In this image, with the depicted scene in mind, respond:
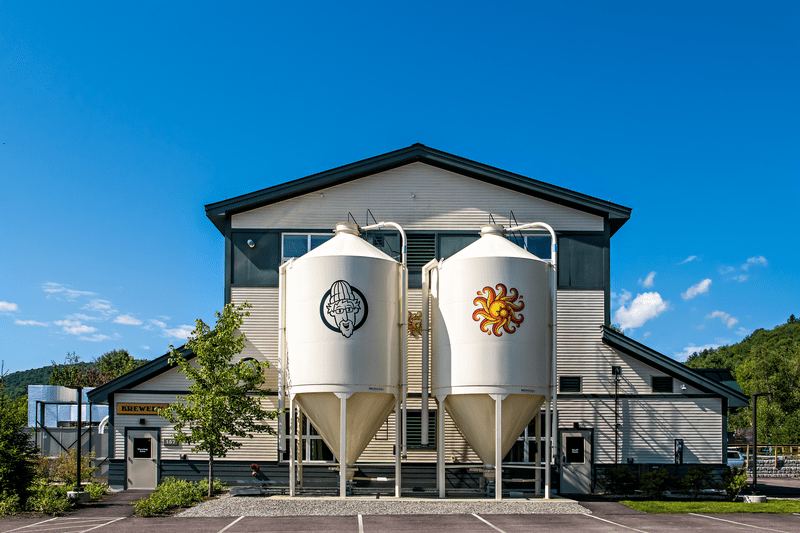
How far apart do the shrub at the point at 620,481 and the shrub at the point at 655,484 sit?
0.71 m

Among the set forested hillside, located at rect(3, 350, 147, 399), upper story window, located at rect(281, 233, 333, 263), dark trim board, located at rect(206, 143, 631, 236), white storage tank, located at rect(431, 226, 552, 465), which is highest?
dark trim board, located at rect(206, 143, 631, 236)

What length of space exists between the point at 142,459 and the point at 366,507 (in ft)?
31.4

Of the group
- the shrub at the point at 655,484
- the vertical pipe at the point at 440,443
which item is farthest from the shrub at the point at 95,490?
the shrub at the point at 655,484

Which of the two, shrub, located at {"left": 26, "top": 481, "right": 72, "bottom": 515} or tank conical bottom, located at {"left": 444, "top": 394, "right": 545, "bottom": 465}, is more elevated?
tank conical bottom, located at {"left": 444, "top": 394, "right": 545, "bottom": 465}

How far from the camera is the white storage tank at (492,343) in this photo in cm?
1923

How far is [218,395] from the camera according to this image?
20.6 m

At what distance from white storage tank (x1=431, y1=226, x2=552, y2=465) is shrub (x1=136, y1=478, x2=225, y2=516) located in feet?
24.3

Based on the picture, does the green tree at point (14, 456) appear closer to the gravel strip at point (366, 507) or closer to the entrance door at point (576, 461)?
the gravel strip at point (366, 507)

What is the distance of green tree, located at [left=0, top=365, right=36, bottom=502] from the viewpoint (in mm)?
18766

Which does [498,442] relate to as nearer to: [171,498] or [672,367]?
[672,367]

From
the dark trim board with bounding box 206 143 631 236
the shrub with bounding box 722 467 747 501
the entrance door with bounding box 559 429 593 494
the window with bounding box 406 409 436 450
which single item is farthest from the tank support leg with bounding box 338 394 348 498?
the shrub with bounding box 722 467 747 501

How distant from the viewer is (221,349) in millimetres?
21016

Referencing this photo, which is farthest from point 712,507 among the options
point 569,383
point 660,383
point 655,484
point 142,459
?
point 142,459

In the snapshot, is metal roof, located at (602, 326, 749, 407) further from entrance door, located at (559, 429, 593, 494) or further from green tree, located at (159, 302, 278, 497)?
green tree, located at (159, 302, 278, 497)
